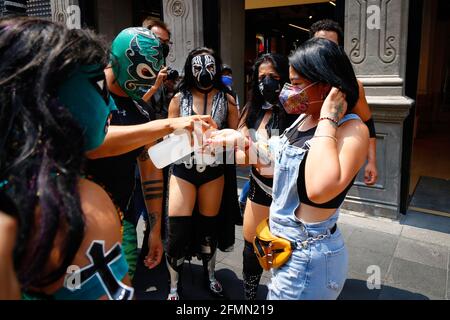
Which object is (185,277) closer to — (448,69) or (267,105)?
(267,105)

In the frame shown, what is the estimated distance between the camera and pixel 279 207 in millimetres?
1662

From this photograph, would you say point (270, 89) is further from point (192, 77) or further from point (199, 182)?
point (199, 182)

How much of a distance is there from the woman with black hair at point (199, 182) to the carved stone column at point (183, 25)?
2.69m

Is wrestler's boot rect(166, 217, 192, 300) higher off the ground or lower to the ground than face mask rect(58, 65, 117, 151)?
lower

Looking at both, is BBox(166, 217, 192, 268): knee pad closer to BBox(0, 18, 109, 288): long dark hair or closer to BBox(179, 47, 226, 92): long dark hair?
BBox(179, 47, 226, 92): long dark hair

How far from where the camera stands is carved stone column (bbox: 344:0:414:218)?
4.07 meters

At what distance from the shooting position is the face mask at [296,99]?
1688 mm

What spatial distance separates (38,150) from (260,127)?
6.86 feet

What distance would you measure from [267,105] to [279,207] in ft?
4.26

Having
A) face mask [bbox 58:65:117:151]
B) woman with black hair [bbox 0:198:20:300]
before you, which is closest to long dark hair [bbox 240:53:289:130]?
face mask [bbox 58:65:117:151]

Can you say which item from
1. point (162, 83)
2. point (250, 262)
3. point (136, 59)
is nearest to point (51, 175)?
point (136, 59)

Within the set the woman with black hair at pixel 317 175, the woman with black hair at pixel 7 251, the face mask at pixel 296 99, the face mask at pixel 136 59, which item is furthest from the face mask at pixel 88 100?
the face mask at pixel 136 59

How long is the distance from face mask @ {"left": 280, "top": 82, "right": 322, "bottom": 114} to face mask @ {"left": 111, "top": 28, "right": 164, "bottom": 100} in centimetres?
85
